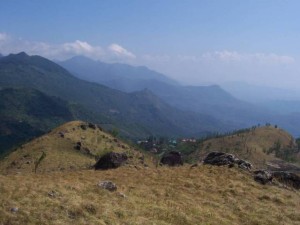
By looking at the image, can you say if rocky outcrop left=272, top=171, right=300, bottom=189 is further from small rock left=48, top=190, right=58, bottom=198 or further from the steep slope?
the steep slope

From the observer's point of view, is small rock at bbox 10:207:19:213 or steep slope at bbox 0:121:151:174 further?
steep slope at bbox 0:121:151:174

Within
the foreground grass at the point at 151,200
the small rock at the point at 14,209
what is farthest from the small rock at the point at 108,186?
the small rock at the point at 14,209

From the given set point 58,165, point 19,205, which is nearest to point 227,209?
point 19,205

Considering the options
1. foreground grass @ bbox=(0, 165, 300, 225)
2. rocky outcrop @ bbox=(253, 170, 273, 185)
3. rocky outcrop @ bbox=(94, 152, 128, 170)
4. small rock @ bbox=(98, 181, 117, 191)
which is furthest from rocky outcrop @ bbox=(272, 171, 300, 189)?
small rock @ bbox=(98, 181, 117, 191)

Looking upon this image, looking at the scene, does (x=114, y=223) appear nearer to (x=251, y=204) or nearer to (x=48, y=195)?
(x=48, y=195)

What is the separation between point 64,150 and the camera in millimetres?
150625

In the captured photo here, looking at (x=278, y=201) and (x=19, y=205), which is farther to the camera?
(x=278, y=201)

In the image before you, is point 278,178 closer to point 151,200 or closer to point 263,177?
point 263,177

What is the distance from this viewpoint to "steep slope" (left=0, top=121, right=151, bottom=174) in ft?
392

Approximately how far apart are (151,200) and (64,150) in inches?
4837

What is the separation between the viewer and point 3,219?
24.3 metres

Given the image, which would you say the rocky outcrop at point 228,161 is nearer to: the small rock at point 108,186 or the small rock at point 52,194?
the small rock at point 108,186

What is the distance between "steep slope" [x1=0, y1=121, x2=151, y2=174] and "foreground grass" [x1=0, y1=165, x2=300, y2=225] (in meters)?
62.6

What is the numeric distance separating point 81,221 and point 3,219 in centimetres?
500
